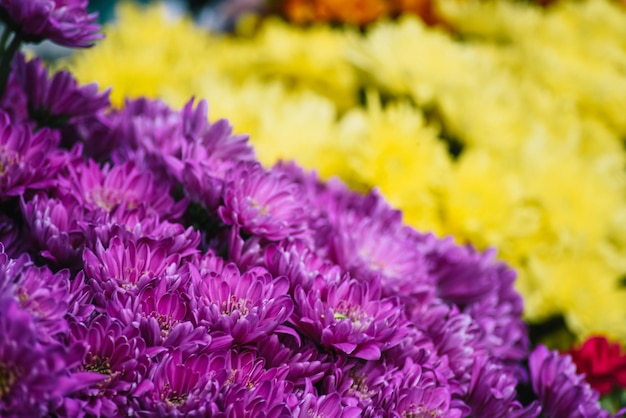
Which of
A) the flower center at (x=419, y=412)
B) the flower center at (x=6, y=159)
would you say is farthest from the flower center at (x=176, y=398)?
the flower center at (x=6, y=159)

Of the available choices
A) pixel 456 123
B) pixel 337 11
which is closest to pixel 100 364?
pixel 456 123

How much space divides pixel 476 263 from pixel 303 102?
0.66m

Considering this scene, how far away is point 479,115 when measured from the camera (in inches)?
62.8

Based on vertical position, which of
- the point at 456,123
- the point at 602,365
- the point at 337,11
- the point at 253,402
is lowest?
the point at 602,365

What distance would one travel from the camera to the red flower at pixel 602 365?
1142 millimetres

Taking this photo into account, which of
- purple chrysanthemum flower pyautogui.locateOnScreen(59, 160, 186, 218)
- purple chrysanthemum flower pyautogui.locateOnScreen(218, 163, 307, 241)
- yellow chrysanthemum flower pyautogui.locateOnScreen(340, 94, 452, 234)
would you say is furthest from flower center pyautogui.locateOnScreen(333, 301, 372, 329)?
yellow chrysanthemum flower pyautogui.locateOnScreen(340, 94, 452, 234)

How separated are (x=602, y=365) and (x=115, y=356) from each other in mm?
756

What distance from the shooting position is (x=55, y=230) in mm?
789

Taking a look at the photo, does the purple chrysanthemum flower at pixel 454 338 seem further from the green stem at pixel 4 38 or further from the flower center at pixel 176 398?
the green stem at pixel 4 38

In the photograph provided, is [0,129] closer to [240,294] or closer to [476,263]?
[240,294]

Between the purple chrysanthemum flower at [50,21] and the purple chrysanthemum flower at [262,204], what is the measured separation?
0.78 ft

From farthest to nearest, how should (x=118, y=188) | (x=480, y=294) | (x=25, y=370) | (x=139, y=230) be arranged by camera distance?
(x=480, y=294)
(x=118, y=188)
(x=139, y=230)
(x=25, y=370)

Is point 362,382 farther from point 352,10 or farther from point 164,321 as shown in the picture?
point 352,10

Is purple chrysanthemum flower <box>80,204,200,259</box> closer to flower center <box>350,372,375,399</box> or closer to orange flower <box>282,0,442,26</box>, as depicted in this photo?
flower center <box>350,372,375,399</box>
